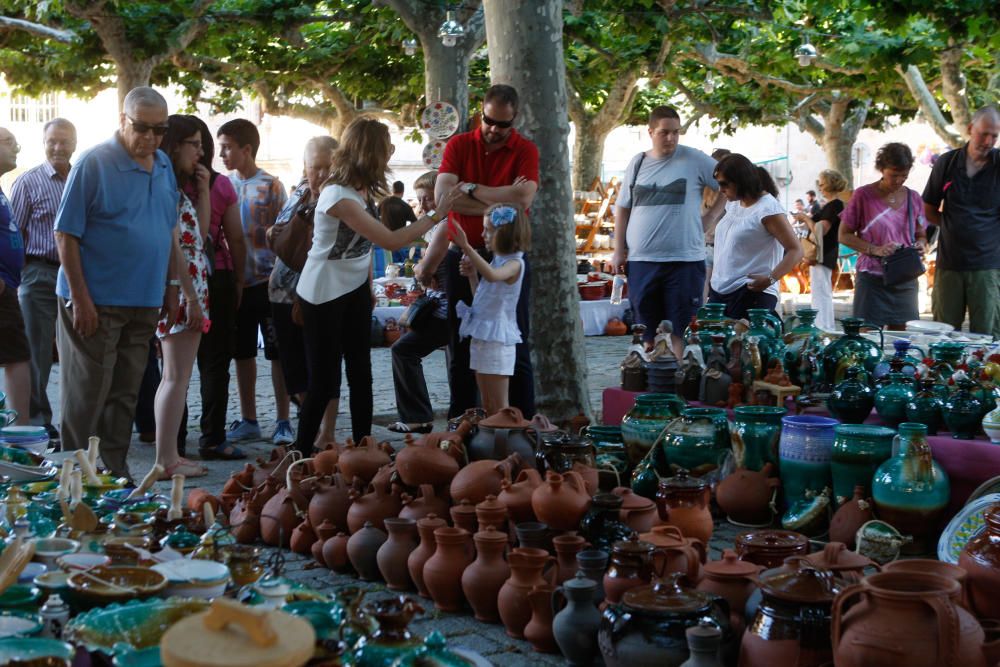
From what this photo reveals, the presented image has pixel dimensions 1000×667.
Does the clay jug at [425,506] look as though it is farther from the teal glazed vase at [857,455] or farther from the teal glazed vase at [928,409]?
the teal glazed vase at [928,409]

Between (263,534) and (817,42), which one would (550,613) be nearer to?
(263,534)

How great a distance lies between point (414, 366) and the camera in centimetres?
664

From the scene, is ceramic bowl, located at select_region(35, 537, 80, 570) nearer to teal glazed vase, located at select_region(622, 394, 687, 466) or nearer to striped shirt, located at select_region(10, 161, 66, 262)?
teal glazed vase, located at select_region(622, 394, 687, 466)

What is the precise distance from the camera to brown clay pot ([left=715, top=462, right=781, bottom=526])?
4582 millimetres

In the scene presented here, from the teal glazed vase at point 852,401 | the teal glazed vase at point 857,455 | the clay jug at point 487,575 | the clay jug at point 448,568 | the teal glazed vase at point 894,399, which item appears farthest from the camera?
the teal glazed vase at point 852,401

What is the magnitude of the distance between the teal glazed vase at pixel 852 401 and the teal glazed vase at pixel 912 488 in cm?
53

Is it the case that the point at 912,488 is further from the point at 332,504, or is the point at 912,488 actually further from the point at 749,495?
the point at 332,504

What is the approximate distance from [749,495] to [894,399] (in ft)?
2.19

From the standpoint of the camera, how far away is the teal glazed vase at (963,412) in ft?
13.7

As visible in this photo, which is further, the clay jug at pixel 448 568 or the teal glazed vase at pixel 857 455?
the teal glazed vase at pixel 857 455

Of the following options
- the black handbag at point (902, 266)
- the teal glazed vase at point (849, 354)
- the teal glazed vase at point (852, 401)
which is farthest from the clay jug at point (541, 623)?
the black handbag at point (902, 266)

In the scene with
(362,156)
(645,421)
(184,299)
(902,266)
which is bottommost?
(645,421)

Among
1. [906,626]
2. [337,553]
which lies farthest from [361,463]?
[906,626]

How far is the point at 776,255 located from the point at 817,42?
492 inches
